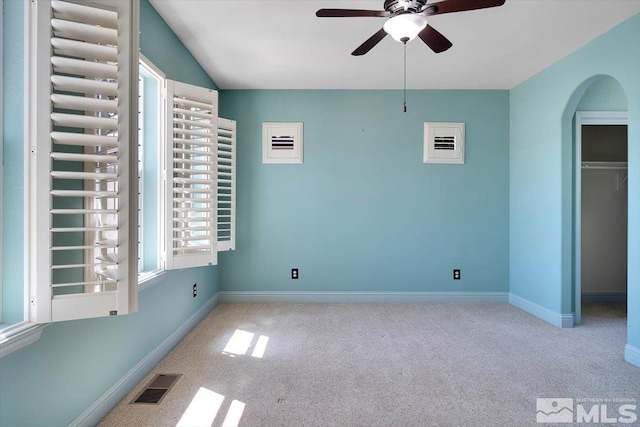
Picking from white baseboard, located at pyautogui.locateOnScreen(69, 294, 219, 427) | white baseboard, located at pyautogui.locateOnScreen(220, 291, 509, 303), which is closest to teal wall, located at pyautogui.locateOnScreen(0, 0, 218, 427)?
white baseboard, located at pyautogui.locateOnScreen(69, 294, 219, 427)

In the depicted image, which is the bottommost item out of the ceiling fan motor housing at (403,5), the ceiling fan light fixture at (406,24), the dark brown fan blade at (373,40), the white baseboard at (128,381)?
the white baseboard at (128,381)

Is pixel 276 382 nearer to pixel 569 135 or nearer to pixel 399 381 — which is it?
pixel 399 381

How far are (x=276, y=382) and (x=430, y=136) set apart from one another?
3.46 metres

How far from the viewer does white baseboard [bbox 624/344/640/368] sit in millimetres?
2545

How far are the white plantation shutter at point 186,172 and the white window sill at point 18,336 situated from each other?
122 cm

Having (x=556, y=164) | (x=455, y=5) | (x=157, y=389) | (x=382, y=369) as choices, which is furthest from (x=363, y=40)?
(x=157, y=389)

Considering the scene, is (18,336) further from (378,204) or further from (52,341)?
(378,204)

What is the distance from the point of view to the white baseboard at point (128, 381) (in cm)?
182

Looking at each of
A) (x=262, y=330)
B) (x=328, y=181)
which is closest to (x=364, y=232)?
(x=328, y=181)

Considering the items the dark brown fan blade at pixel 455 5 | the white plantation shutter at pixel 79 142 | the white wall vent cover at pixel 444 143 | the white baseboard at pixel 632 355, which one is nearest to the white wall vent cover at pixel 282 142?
the white wall vent cover at pixel 444 143

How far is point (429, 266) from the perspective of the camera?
168 inches

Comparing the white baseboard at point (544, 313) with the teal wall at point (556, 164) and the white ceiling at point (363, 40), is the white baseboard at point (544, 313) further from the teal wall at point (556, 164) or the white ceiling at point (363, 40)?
the white ceiling at point (363, 40)

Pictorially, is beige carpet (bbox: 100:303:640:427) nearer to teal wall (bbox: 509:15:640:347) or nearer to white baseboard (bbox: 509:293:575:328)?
white baseboard (bbox: 509:293:575:328)

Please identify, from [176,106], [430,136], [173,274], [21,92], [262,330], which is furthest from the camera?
[430,136]
